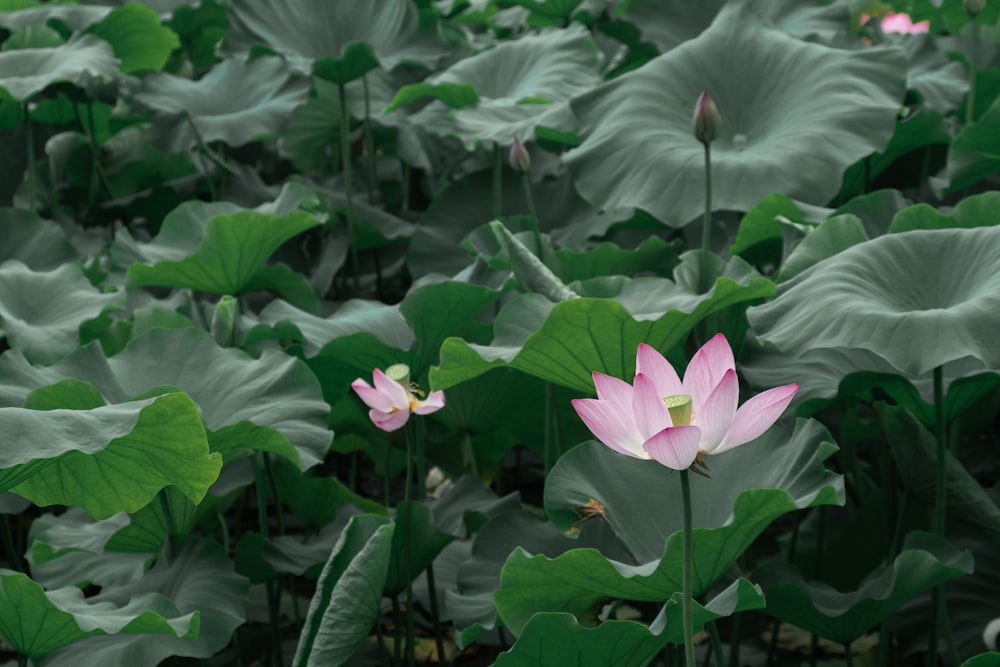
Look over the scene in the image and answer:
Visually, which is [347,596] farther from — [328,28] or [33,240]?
[328,28]

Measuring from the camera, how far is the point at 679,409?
849 millimetres

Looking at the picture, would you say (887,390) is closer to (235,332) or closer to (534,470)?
(235,332)

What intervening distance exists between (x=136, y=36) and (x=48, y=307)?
1034 mm

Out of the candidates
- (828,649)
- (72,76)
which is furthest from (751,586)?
(72,76)

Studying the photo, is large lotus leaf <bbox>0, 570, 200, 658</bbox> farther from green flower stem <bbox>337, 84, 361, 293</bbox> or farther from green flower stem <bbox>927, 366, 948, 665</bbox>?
green flower stem <bbox>337, 84, 361, 293</bbox>

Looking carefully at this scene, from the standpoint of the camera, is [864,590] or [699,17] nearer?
[864,590]

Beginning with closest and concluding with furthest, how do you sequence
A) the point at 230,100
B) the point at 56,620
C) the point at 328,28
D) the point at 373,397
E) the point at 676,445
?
the point at 676,445 → the point at 56,620 → the point at 373,397 → the point at 230,100 → the point at 328,28

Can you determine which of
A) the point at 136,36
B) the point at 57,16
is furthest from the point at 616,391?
the point at 57,16

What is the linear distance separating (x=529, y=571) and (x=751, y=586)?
0.20m

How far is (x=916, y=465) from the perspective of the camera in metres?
1.38

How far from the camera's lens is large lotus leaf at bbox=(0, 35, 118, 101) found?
221 centimetres

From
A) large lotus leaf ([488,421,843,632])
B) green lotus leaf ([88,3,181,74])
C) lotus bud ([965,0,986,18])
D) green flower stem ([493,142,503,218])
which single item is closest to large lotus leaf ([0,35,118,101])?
green lotus leaf ([88,3,181,74])

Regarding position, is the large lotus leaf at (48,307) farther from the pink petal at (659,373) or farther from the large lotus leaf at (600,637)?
the pink petal at (659,373)

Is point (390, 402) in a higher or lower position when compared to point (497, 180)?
higher
